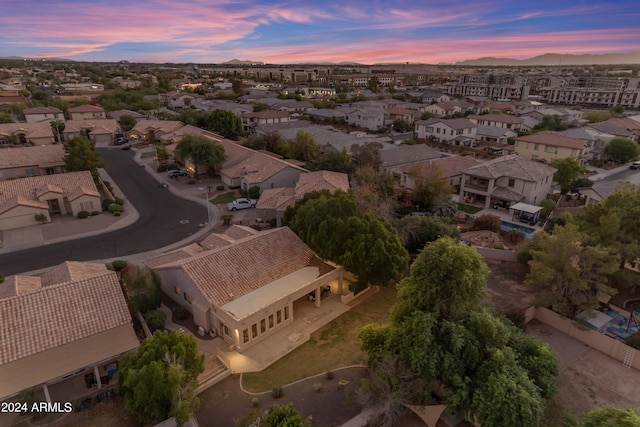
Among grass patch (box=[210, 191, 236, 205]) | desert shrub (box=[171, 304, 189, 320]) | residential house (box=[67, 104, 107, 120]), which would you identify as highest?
residential house (box=[67, 104, 107, 120])

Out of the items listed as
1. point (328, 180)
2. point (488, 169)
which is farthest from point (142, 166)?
point (488, 169)

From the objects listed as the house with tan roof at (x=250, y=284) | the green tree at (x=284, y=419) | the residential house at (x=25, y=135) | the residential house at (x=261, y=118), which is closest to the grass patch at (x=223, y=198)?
the house with tan roof at (x=250, y=284)

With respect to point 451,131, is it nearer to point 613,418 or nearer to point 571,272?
point 571,272

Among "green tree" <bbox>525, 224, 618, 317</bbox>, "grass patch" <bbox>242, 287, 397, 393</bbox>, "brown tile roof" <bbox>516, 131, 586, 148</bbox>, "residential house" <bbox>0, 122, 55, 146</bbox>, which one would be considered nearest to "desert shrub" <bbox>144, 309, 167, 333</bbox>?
"grass patch" <bbox>242, 287, 397, 393</bbox>

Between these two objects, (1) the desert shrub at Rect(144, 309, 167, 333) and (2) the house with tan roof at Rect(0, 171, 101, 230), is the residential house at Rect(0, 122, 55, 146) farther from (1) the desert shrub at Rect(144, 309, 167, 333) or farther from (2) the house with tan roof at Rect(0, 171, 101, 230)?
(1) the desert shrub at Rect(144, 309, 167, 333)

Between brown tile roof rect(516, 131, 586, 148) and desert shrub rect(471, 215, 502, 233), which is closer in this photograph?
desert shrub rect(471, 215, 502, 233)

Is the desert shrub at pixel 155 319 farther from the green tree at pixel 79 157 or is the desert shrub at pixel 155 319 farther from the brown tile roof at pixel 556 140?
the brown tile roof at pixel 556 140

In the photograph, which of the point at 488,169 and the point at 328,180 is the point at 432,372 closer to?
the point at 328,180
